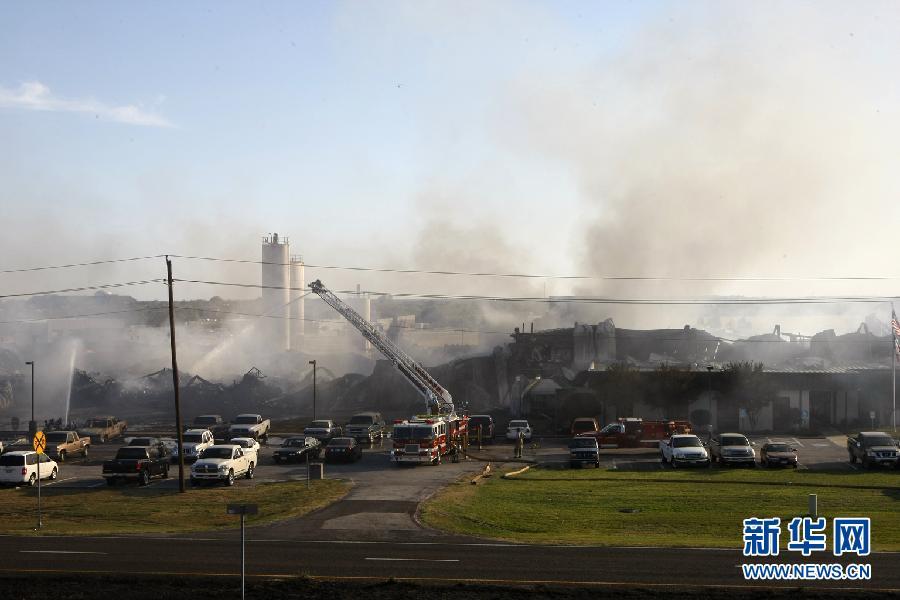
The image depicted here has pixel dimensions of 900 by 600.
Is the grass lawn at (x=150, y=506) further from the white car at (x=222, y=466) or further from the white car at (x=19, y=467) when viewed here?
the white car at (x=19, y=467)

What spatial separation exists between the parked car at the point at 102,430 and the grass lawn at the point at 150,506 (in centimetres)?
2298

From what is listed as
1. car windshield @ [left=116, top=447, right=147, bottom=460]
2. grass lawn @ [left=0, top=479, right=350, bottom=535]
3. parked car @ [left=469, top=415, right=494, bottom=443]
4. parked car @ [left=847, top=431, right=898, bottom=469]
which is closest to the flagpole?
parked car @ [left=847, top=431, right=898, bottom=469]

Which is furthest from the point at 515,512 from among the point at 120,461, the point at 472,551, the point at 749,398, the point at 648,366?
the point at 648,366

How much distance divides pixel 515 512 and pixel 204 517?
996 centimetres

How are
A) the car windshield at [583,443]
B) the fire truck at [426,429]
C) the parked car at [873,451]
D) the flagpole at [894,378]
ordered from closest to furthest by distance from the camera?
1. the parked car at [873,451]
2. the car windshield at [583,443]
3. the fire truck at [426,429]
4. the flagpole at [894,378]

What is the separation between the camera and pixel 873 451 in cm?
3897

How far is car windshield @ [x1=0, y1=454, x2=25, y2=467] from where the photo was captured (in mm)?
37406

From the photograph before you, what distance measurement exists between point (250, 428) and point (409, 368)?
1077 centimetres

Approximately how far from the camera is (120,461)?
38094 millimetres

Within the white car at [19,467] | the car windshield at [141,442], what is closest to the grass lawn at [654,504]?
the white car at [19,467]

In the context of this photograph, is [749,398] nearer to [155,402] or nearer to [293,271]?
[155,402]

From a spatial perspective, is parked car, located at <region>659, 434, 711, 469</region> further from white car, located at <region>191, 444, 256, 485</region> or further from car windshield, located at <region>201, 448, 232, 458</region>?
car windshield, located at <region>201, 448, 232, 458</region>

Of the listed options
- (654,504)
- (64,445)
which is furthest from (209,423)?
(654,504)

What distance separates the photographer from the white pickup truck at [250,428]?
5428 centimetres
